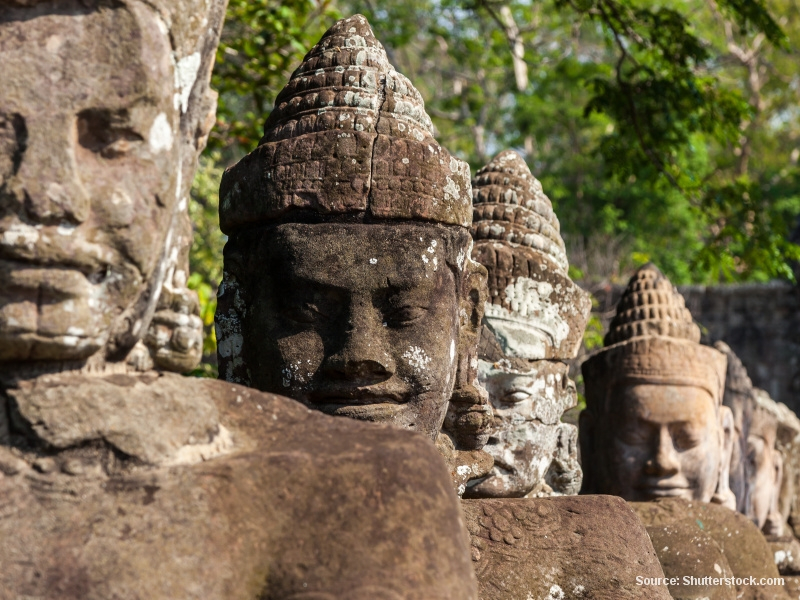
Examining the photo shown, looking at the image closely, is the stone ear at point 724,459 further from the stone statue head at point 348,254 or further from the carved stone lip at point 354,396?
the carved stone lip at point 354,396

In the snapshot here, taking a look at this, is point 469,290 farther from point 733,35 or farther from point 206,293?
point 733,35

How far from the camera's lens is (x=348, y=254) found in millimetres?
3014

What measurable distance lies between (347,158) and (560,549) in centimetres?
138

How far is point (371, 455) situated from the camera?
6.58ft

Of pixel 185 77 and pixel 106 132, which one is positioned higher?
pixel 185 77

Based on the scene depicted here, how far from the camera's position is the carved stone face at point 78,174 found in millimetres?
1805

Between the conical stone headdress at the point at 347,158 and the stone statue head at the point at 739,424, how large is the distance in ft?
15.7

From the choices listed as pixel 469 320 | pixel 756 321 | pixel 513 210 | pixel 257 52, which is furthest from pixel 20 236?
pixel 756 321

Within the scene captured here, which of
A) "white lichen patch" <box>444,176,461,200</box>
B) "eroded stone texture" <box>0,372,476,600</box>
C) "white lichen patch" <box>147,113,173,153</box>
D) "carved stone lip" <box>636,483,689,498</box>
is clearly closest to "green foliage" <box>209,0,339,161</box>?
"carved stone lip" <box>636,483,689,498</box>

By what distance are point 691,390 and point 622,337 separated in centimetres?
49

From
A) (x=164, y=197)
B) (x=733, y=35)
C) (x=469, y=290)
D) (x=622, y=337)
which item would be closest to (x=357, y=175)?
(x=469, y=290)

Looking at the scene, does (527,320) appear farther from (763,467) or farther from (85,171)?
(763,467)

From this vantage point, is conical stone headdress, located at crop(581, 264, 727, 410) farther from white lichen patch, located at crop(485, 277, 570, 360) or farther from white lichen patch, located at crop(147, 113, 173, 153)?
white lichen patch, located at crop(147, 113, 173, 153)

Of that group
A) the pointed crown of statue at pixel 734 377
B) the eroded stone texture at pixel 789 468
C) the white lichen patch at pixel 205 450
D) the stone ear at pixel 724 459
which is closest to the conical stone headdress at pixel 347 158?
the white lichen patch at pixel 205 450
